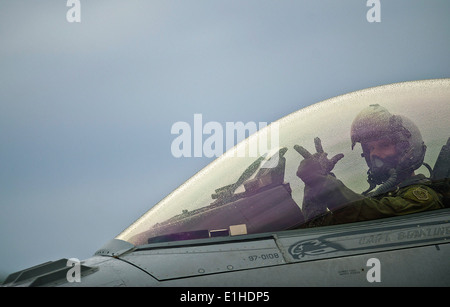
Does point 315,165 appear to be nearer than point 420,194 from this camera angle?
No

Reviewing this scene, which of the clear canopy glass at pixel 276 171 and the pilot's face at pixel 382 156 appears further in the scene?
the pilot's face at pixel 382 156

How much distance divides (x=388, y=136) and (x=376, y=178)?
46 centimetres

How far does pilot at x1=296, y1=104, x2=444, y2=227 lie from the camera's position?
4.32 meters

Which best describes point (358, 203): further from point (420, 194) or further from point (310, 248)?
point (310, 248)

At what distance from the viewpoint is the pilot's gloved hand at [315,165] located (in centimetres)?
457

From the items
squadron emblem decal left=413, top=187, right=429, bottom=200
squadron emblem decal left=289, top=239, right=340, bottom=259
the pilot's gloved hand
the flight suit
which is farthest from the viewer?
the pilot's gloved hand

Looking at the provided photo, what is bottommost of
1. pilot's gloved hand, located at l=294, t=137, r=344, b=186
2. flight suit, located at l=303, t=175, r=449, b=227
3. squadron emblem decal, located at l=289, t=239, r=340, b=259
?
squadron emblem decal, located at l=289, t=239, r=340, b=259

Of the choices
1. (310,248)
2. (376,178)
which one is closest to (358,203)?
(376,178)

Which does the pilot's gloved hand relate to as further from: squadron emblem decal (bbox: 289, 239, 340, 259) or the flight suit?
squadron emblem decal (bbox: 289, 239, 340, 259)

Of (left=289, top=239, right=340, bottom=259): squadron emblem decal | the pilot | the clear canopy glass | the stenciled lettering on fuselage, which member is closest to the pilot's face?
the pilot

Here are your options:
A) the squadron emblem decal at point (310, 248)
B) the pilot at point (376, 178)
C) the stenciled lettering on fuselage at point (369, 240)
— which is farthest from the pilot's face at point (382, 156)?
the squadron emblem decal at point (310, 248)

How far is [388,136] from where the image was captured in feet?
15.6

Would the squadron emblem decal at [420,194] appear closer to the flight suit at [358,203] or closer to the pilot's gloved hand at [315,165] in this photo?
the flight suit at [358,203]
